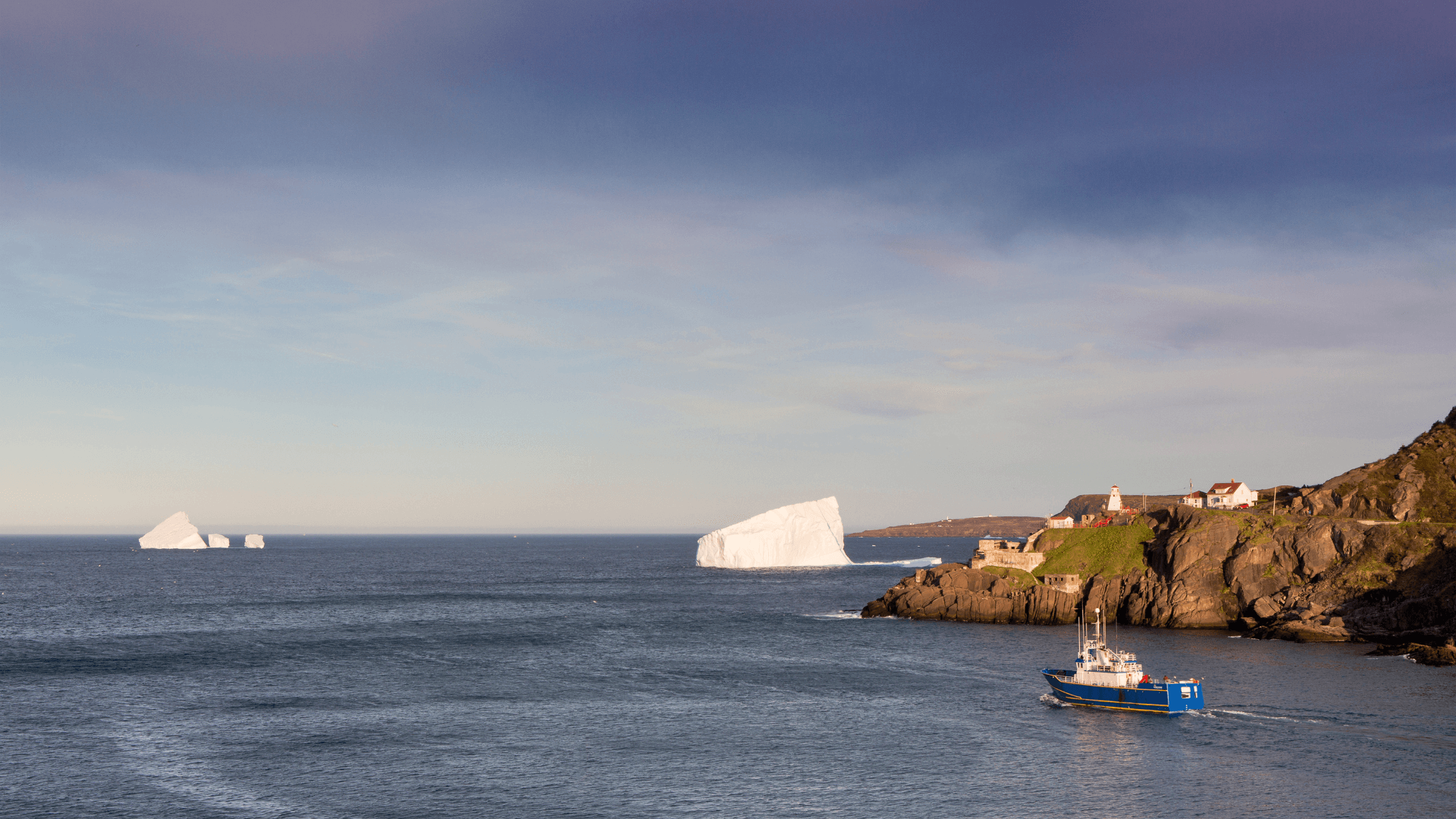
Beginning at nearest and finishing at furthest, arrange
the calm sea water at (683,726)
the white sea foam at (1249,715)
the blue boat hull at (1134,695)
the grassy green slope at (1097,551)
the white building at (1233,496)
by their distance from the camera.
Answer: the calm sea water at (683,726) → the white sea foam at (1249,715) → the blue boat hull at (1134,695) → the grassy green slope at (1097,551) → the white building at (1233,496)

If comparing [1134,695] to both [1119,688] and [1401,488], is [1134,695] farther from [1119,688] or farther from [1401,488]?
[1401,488]

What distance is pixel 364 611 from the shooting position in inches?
5438

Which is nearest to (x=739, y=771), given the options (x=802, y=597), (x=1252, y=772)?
(x=1252, y=772)

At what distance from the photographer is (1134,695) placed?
7331 centimetres

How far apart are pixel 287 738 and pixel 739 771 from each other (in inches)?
1191

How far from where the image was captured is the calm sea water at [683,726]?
5134 cm

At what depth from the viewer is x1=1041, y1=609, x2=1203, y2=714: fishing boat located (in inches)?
2805

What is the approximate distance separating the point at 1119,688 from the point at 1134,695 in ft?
3.62

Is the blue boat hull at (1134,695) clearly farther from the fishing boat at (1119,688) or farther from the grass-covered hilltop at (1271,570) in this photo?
the grass-covered hilltop at (1271,570)

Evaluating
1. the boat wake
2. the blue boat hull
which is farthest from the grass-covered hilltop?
the blue boat hull

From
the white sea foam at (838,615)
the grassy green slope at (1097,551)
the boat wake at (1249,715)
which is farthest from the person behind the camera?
the grassy green slope at (1097,551)

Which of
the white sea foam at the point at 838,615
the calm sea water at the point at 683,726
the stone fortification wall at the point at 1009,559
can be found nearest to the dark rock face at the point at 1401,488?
the calm sea water at the point at 683,726

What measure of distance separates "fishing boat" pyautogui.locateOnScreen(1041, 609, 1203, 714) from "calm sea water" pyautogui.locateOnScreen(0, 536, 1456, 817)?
1.41 metres

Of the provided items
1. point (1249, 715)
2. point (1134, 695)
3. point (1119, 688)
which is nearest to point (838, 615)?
point (1119, 688)
